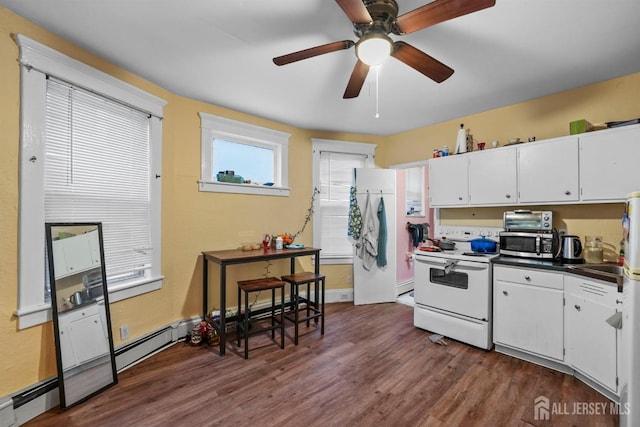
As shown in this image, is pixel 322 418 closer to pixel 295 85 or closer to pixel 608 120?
pixel 295 85

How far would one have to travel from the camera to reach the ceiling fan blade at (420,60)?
5.19ft

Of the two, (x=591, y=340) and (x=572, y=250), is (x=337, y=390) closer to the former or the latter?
(x=591, y=340)

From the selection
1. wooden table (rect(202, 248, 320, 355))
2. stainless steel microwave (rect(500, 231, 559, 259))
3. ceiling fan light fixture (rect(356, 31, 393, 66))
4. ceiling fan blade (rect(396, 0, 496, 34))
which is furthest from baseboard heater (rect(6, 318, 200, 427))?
stainless steel microwave (rect(500, 231, 559, 259))

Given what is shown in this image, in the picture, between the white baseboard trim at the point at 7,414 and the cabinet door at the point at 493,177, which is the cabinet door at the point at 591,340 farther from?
the white baseboard trim at the point at 7,414

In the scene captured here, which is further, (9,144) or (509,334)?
(509,334)

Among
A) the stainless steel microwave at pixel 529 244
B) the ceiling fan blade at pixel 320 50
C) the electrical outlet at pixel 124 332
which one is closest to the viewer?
the ceiling fan blade at pixel 320 50

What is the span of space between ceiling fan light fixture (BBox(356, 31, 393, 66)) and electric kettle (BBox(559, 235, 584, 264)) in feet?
7.97

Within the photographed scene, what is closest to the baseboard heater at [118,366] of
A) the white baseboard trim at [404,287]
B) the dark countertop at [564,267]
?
the white baseboard trim at [404,287]

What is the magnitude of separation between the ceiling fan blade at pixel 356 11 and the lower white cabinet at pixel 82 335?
261 centimetres

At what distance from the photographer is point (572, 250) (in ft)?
8.12

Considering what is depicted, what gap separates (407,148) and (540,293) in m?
2.48

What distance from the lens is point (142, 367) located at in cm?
233

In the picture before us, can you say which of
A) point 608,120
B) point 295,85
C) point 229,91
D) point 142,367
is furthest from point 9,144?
point 608,120

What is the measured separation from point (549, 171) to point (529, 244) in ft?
2.38
